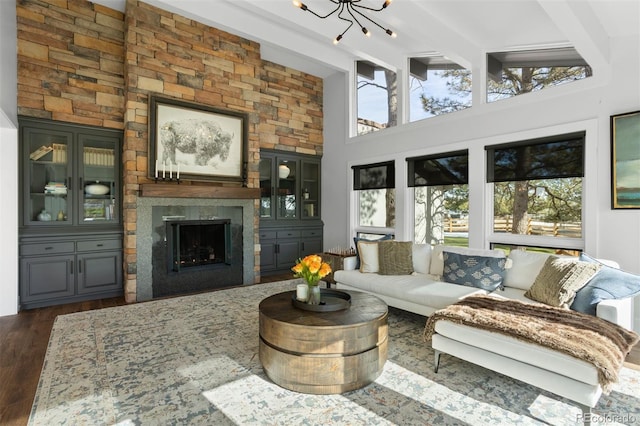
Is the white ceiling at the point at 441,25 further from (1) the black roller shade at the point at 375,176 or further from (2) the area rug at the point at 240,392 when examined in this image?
(2) the area rug at the point at 240,392

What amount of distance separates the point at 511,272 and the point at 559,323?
4.19 ft

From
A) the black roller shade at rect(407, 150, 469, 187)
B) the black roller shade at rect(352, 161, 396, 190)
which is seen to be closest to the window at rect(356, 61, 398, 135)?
the black roller shade at rect(352, 161, 396, 190)

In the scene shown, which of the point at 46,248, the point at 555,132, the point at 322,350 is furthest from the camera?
the point at 46,248

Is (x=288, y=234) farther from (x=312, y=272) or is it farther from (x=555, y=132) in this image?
(x=555, y=132)

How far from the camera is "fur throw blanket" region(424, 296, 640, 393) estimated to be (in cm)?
195

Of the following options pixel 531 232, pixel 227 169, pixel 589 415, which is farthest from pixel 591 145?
pixel 227 169

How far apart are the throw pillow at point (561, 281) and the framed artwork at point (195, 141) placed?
4.31 m

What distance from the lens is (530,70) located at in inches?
166

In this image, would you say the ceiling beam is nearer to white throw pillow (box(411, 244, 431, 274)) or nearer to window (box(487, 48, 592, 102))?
window (box(487, 48, 592, 102))

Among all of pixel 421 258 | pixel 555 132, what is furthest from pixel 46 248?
pixel 555 132

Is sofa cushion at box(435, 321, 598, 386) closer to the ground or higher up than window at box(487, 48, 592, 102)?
closer to the ground

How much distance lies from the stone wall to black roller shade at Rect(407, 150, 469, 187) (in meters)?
3.07

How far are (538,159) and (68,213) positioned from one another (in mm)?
6105

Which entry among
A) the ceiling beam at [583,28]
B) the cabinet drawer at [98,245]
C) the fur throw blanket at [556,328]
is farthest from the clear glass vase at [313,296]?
the cabinet drawer at [98,245]
